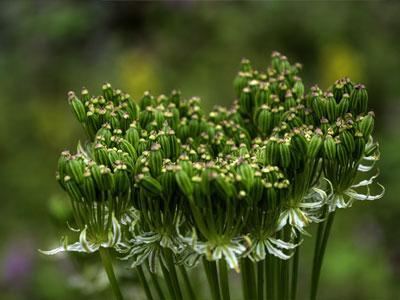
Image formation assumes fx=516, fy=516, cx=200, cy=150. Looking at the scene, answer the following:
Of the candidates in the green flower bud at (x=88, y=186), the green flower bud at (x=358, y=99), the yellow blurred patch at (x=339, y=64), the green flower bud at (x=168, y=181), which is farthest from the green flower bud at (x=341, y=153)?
the yellow blurred patch at (x=339, y=64)

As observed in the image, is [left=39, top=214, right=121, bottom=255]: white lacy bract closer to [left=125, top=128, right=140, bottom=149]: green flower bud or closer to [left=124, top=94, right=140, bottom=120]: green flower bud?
[left=125, top=128, right=140, bottom=149]: green flower bud

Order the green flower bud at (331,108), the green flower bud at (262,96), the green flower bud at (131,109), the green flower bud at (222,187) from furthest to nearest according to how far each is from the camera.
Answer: the green flower bud at (262,96), the green flower bud at (131,109), the green flower bud at (331,108), the green flower bud at (222,187)

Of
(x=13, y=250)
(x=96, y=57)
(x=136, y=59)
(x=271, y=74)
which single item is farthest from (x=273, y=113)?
(x=96, y=57)

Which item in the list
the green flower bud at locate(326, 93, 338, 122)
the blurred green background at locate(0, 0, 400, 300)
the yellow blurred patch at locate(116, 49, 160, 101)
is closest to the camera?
the green flower bud at locate(326, 93, 338, 122)

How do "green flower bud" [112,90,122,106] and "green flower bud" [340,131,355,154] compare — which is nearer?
"green flower bud" [340,131,355,154]

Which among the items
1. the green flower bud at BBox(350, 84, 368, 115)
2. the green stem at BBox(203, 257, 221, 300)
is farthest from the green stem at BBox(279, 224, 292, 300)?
the green flower bud at BBox(350, 84, 368, 115)

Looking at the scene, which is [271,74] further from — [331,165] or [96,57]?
[96,57]

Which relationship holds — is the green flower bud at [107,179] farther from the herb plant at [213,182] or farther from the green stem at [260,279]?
the green stem at [260,279]

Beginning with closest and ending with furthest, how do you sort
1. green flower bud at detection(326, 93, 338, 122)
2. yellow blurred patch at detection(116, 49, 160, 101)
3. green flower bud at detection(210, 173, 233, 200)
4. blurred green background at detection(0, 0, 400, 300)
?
green flower bud at detection(210, 173, 233, 200) → green flower bud at detection(326, 93, 338, 122) → blurred green background at detection(0, 0, 400, 300) → yellow blurred patch at detection(116, 49, 160, 101)
